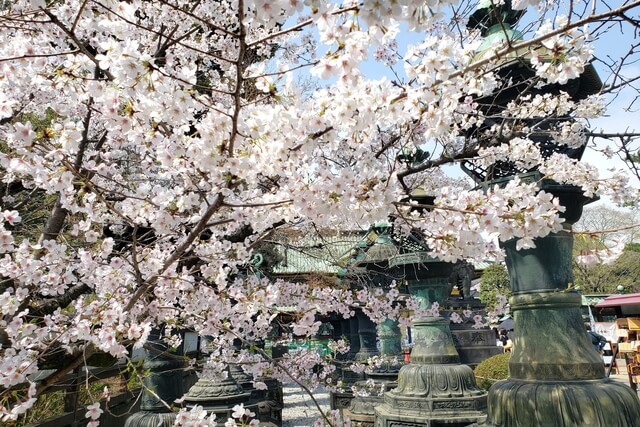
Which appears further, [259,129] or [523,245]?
[523,245]

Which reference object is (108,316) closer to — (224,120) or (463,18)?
(224,120)

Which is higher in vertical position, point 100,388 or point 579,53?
point 579,53

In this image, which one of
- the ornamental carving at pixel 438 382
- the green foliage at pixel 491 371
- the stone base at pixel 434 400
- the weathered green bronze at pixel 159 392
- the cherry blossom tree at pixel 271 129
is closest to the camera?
the cherry blossom tree at pixel 271 129

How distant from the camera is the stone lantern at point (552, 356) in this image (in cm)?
271

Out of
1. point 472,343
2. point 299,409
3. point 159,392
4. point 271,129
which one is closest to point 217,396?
point 159,392

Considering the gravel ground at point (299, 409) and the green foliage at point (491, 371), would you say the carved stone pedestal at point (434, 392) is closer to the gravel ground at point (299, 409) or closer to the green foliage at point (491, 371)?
the green foliage at point (491, 371)

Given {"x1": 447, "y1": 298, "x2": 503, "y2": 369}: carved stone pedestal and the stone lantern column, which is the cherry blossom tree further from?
{"x1": 447, "y1": 298, "x2": 503, "y2": 369}: carved stone pedestal

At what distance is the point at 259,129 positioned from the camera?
81.9 inches

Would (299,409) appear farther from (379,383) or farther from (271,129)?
(271,129)

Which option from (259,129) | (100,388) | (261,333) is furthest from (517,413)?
(100,388)

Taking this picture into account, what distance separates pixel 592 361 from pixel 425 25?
8.95ft

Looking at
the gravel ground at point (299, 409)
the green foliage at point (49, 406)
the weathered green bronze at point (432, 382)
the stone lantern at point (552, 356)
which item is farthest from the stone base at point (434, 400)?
the green foliage at point (49, 406)

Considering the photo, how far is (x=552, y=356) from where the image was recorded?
296cm

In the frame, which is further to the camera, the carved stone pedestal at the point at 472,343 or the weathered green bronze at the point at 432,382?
the carved stone pedestal at the point at 472,343
